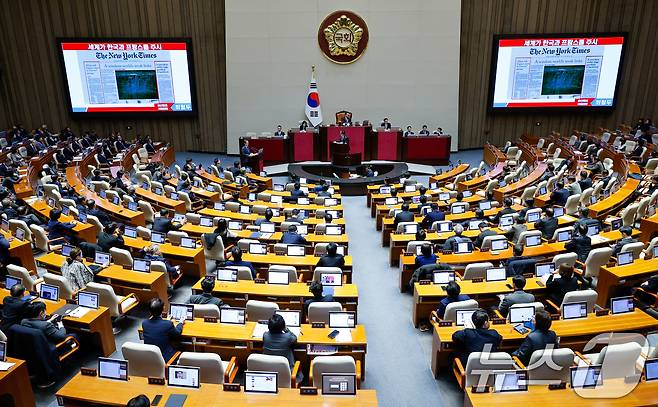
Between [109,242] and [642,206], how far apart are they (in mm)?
10953

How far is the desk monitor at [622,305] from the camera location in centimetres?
647

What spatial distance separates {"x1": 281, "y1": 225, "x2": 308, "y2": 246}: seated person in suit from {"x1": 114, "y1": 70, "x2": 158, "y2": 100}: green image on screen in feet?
46.3

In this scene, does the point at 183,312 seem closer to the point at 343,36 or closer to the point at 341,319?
the point at 341,319

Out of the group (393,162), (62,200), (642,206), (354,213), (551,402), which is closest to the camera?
(551,402)

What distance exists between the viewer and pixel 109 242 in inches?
351

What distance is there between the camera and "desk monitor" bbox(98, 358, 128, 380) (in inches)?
202

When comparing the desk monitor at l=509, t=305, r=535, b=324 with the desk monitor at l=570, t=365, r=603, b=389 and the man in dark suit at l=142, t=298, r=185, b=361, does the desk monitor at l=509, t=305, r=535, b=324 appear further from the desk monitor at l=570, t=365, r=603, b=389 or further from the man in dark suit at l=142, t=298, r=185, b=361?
the man in dark suit at l=142, t=298, r=185, b=361

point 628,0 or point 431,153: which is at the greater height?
point 628,0

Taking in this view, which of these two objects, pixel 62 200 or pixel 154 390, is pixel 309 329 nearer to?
pixel 154 390

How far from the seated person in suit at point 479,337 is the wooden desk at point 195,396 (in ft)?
4.77

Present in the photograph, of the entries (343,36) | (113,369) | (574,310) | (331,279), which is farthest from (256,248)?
(343,36)

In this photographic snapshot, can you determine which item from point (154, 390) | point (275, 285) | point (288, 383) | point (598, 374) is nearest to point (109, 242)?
point (275, 285)

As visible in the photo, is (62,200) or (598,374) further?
(62,200)

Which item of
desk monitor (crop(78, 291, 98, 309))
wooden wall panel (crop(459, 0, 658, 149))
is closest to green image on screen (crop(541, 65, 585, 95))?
wooden wall panel (crop(459, 0, 658, 149))
